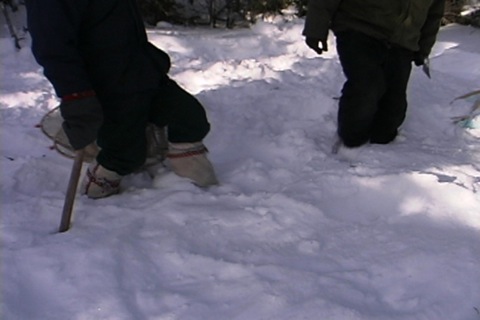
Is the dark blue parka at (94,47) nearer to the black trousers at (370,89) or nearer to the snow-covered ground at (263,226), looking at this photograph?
the snow-covered ground at (263,226)

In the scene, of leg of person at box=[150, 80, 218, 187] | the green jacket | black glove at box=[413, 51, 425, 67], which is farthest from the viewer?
black glove at box=[413, 51, 425, 67]

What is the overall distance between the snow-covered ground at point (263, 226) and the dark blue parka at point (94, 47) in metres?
0.58

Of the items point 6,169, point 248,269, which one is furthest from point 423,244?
point 6,169

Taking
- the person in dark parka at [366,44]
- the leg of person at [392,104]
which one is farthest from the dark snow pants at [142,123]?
the leg of person at [392,104]

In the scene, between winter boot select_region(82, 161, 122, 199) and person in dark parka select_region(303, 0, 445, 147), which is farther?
person in dark parka select_region(303, 0, 445, 147)

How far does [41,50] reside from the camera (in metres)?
2.40

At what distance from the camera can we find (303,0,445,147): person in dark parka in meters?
3.19

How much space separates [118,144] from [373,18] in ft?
4.89

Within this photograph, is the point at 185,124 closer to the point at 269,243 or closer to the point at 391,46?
the point at 269,243

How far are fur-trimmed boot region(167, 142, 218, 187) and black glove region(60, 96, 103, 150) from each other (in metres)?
0.56

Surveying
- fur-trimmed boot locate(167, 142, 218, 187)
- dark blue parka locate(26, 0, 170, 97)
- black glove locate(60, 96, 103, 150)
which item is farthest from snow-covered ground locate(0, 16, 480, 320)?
dark blue parka locate(26, 0, 170, 97)

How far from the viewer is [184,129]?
295cm

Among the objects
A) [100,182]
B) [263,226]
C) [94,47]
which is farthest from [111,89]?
[263,226]

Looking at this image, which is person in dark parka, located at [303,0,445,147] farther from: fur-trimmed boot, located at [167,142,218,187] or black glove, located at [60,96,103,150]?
black glove, located at [60,96,103,150]
